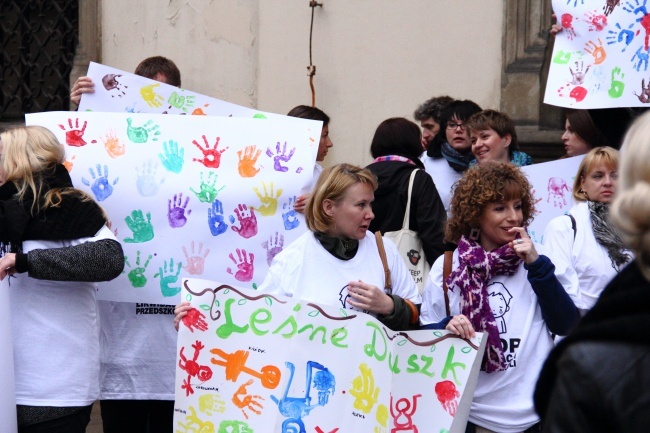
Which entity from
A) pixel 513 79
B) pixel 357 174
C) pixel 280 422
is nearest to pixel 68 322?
pixel 280 422

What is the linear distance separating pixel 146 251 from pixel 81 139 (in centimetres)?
61

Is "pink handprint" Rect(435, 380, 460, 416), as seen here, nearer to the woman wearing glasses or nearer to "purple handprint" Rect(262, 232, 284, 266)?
"purple handprint" Rect(262, 232, 284, 266)

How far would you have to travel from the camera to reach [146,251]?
5.03m

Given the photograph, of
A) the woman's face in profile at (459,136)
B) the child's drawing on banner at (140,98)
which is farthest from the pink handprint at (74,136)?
the woman's face in profile at (459,136)

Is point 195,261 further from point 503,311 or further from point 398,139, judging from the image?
point 503,311

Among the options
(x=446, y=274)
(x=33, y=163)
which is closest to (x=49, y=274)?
(x=33, y=163)

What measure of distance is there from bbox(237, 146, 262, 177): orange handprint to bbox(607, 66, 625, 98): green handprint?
5.44ft

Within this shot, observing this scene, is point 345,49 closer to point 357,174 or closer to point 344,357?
point 357,174

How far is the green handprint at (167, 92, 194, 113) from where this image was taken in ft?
18.0

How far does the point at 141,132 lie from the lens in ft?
16.9

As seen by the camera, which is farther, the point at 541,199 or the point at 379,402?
the point at 541,199

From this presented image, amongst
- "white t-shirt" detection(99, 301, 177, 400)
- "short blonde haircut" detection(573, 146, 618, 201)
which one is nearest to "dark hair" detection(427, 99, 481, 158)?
"short blonde haircut" detection(573, 146, 618, 201)

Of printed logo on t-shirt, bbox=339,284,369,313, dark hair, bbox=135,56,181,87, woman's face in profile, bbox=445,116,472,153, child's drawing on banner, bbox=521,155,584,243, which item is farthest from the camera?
woman's face in profile, bbox=445,116,472,153

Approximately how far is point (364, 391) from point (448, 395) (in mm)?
298
